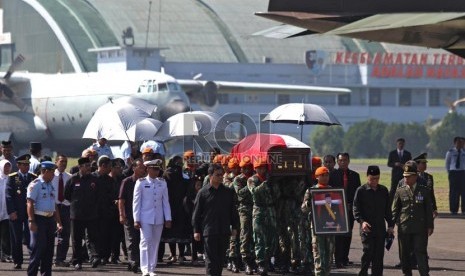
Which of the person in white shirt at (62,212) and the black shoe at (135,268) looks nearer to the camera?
the black shoe at (135,268)

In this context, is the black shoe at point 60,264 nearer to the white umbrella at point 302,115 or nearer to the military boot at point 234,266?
the military boot at point 234,266

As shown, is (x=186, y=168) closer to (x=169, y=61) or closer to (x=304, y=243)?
(x=304, y=243)

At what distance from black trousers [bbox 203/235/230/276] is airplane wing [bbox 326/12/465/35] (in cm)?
430

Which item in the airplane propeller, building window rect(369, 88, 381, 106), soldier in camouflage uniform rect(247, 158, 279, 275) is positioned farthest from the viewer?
building window rect(369, 88, 381, 106)

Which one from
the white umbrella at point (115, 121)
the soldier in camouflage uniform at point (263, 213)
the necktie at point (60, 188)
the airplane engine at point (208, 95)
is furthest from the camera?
the airplane engine at point (208, 95)

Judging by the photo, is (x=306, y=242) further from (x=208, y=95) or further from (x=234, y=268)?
(x=208, y=95)

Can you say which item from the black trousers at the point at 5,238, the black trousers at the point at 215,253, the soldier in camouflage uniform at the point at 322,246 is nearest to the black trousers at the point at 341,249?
the soldier in camouflage uniform at the point at 322,246

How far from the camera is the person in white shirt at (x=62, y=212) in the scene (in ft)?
67.4

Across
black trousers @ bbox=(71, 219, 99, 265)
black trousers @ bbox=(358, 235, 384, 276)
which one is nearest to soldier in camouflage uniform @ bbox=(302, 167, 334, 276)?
black trousers @ bbox=(358, 235, 384, 276)

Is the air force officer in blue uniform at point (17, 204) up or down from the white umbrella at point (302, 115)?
down

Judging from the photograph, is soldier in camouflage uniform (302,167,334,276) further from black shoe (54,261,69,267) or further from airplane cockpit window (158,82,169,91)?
airplane cockpit window (158,82,169,91)

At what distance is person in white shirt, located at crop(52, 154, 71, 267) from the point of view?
2053 cm

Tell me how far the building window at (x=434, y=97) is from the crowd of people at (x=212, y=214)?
9733 cm

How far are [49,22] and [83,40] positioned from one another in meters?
3.95
